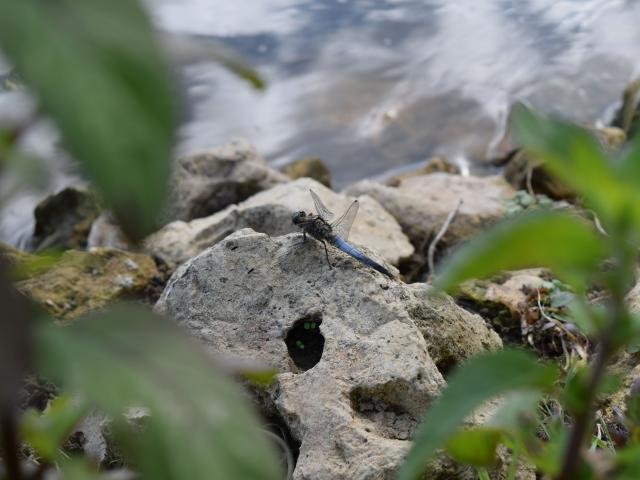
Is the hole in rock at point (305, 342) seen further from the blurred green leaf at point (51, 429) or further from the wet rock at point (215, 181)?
the wet rock at point (215, 181)

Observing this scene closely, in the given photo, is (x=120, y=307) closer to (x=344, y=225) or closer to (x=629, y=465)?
(x=629, y=465)

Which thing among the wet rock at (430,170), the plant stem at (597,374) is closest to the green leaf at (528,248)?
the plant stem at (597,374)

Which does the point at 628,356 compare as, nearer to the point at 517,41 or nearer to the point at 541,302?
the point at 541,302

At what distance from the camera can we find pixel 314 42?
9.60 meters

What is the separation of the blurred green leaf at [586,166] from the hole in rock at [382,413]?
1305mm

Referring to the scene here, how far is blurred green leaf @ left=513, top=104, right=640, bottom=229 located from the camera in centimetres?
102

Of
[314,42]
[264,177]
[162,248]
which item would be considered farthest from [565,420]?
[314,42]

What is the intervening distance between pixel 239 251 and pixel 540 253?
179 centimetres

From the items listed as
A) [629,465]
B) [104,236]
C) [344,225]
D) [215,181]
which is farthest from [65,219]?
[629,465]

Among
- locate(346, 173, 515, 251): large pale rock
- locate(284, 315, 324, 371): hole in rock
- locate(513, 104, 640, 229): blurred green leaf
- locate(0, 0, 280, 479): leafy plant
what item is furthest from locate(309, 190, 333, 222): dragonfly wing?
locate(0, 0, 280, 479): leafy plant

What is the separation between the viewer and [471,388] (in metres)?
1.09

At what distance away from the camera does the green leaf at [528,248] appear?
860 mm

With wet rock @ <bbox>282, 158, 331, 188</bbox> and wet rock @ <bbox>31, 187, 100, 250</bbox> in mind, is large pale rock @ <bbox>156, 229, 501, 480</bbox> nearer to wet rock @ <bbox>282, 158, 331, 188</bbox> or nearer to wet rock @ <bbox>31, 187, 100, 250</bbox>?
wet rock @ <bbox>31, 187, 100, 250</bbox>

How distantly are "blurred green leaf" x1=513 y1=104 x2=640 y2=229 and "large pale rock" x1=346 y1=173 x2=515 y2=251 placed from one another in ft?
12.1
